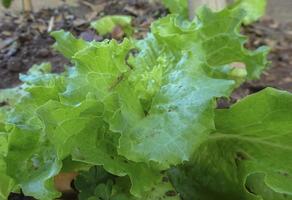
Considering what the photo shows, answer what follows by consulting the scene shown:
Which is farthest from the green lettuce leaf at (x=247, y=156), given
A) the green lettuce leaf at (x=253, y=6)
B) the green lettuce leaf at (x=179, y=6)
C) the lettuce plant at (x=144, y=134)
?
the green lettuce leaf at (x=253, y=6)

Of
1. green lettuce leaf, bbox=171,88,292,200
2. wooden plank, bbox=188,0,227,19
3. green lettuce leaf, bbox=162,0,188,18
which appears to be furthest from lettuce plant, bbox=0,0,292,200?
green lettuce leaf, bbox=162,0,188,18

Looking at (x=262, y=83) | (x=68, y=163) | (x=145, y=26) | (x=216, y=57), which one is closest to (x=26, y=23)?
(x=145, y=26)

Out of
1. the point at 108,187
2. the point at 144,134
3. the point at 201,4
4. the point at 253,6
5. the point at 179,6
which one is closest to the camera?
the point at 144,134

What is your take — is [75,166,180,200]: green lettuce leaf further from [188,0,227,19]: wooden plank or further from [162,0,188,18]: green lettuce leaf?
[162,0,188,18]: green lettuce leaf

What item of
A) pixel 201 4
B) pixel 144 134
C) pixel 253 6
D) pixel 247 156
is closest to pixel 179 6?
pixel 201 4

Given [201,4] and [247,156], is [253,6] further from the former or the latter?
[247,156]

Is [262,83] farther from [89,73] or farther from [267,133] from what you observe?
[89,73]

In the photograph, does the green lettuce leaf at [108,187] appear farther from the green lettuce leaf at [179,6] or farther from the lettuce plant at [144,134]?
the green lettuce leaf at [179,6]

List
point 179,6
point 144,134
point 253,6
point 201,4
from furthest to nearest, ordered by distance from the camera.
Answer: point 253,6, point 179,6, point 201,4, point 144,134
